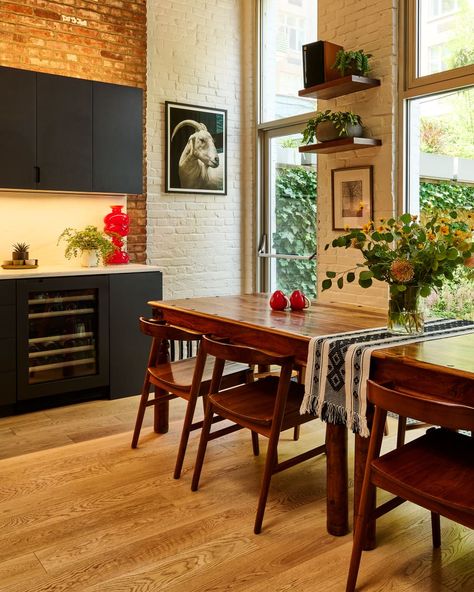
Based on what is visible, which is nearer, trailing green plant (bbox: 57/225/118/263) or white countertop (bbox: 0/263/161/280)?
white countertop (bbox: 0/263/161/280)

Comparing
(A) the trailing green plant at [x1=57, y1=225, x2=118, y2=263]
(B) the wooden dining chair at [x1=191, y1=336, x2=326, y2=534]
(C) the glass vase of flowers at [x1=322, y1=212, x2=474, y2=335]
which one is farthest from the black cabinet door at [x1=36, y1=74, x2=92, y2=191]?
(C) the glass vase of flowers at [x1=322, y1=212, x2=474, y2=335]

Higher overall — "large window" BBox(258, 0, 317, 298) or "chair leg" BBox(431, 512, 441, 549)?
"large window" BBox(258, 0, 317, 298)

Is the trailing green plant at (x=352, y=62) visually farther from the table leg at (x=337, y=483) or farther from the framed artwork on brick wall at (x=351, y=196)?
the table leg at (x=337, y=483)

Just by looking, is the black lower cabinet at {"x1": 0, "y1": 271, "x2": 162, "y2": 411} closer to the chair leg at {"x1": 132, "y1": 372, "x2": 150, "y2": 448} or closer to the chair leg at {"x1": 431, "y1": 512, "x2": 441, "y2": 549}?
the chair leg at {"x1": 132, "y1": 372, "x2": 150, "y2": 448}

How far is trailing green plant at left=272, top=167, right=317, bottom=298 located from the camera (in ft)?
18.0

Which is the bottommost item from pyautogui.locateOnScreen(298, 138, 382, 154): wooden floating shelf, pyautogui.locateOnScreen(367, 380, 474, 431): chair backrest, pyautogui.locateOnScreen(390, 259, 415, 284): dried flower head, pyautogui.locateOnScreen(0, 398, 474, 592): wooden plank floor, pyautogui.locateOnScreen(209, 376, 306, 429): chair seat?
pyautogui.locateOnScreen(0, 398, 474, 592): wooden plank floor

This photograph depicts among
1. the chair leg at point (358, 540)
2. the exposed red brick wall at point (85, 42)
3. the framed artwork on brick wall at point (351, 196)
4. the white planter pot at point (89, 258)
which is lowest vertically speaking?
the chair leg at point (358, 540)

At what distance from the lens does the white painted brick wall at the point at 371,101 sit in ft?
14.0

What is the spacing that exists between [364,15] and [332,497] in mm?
3487

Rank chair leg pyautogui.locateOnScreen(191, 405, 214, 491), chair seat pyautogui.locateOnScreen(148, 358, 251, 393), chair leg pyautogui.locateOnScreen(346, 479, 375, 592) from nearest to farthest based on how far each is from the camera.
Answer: chair leg pyautogui.locateOnScreen(346, 479, 375, 592) < chair leg pyautogui.locateOnScreen(191, 405, 214, 491) < chair seat pyautogui.locateOnScreen(148, 358, 251, 393)

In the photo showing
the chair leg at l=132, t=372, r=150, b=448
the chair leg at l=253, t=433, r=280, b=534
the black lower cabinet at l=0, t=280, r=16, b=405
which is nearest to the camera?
the chair leg at l=253, t=433, r=280, b=534

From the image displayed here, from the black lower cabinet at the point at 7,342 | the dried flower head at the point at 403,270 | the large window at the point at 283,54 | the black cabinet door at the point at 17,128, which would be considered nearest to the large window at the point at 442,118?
the large window at the point at 283,54

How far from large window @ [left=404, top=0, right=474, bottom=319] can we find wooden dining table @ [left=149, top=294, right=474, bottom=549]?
1.19m

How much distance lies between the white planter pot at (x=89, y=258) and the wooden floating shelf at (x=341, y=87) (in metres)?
2.02
